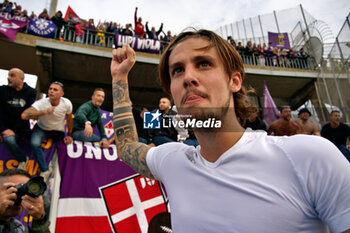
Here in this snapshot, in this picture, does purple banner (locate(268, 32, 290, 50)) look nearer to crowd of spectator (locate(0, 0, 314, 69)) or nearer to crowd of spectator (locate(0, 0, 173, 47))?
crowd of spectator (locate(0, 0, 314, 69))

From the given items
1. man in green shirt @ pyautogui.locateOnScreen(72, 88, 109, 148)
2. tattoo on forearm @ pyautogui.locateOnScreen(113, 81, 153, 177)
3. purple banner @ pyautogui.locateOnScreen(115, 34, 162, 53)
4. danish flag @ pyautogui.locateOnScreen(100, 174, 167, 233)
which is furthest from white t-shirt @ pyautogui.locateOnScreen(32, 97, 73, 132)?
purple banner @ pyautogui.locateOnScreen(115, 34, 162, 53)

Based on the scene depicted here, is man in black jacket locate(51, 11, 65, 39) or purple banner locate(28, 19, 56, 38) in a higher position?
man in black jacket locate(51, 11, 65, 39)

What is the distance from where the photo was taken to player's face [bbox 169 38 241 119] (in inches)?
42.8

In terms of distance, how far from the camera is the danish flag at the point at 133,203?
11.5ft

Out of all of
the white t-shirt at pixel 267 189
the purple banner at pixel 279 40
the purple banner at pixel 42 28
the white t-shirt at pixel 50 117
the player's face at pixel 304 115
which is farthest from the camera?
the purple banner at pixel 279 40

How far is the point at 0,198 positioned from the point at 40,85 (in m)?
13.0

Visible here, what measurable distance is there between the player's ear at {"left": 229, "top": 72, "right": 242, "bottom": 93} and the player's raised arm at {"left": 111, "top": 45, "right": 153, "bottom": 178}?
744 millimetres

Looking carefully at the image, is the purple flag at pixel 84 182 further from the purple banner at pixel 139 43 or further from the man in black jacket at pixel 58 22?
the man in black jacket at pixel 58 22

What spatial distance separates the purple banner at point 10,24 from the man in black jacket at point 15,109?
7249 mm

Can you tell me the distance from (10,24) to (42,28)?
48.4 inches

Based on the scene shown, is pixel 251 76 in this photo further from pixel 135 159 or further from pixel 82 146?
pixel 135 159

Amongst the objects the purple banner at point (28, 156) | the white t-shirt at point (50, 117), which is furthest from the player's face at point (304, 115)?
the purple banner at point (28, 156)

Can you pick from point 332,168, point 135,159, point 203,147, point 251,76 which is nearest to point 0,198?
point 135,159

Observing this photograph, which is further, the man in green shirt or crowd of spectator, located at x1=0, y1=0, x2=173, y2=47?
crowd of spectator, located at x1=0, y1=0, x2=173, y2=47
